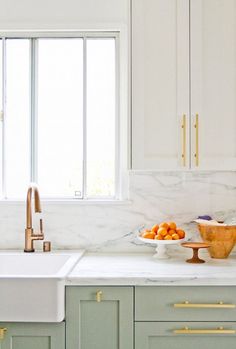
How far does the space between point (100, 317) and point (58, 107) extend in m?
1.32

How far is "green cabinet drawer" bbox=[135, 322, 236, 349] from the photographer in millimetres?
2373

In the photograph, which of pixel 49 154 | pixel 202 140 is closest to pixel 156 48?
pixel 202 140

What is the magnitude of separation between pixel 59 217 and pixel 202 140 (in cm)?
95

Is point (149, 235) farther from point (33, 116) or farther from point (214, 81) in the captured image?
point (33, 116)

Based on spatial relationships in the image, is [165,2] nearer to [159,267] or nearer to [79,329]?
[159,267]

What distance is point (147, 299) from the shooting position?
2.39 metres

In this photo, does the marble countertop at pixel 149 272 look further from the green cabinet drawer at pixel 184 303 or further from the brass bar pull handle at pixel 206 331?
the brass bar pull handle at pixel 206 331

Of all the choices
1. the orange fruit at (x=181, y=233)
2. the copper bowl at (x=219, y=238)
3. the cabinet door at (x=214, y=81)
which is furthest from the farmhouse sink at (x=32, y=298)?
the cabinet door at (x=214, y=81)

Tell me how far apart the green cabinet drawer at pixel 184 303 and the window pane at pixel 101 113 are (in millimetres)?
881

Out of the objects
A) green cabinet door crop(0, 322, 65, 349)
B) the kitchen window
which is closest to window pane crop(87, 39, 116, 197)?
the kitchen window

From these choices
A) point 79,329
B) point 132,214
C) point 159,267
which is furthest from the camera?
point 132,214

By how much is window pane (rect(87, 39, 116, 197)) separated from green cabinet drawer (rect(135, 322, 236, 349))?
960 mm

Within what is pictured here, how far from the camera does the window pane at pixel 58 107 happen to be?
3145mm

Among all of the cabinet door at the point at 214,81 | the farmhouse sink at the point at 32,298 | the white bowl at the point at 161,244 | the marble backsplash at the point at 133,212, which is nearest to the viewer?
the farmhouse sink at the point at 32,298
